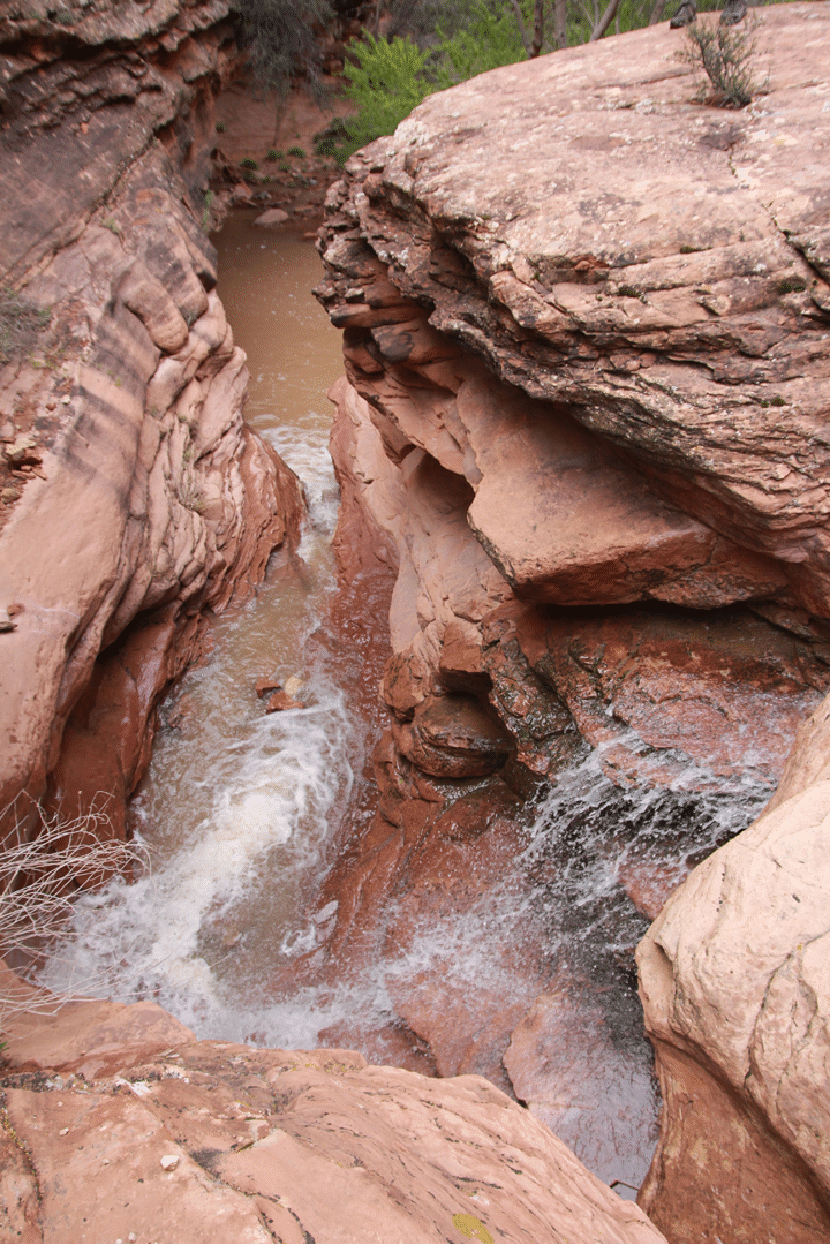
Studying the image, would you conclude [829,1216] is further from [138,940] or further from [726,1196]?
[138,940]

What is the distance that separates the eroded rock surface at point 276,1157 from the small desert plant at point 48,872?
127 centimetres

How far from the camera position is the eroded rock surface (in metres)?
1.75

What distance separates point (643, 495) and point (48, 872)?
4571 mm

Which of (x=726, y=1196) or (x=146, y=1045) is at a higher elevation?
(x=726, y=1196)

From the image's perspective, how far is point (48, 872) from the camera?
454cm

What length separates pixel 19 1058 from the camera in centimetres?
301

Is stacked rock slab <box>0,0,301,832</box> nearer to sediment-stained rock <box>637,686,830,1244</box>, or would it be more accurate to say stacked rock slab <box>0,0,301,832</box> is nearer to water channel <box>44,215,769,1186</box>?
water channel <box>44,215,769,1186</box>

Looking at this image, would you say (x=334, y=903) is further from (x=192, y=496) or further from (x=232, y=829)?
(x=192, y=496)

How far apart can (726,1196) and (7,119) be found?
1018cm

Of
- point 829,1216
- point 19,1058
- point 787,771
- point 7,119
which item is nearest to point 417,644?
point 787,771

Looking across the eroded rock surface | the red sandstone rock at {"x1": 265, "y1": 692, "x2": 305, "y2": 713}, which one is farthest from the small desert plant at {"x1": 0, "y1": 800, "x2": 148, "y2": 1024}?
the red sandstone rock at {"x1": 265, "y1": 692, "x2": 305, "y2": 713}

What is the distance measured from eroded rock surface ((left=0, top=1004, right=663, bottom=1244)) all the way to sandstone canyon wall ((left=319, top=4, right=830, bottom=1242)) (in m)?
0.60

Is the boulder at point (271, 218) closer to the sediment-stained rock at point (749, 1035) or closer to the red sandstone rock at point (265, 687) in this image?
the red sandstone rock at point (265, 687)

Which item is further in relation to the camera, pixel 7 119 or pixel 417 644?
pixel 7 119
